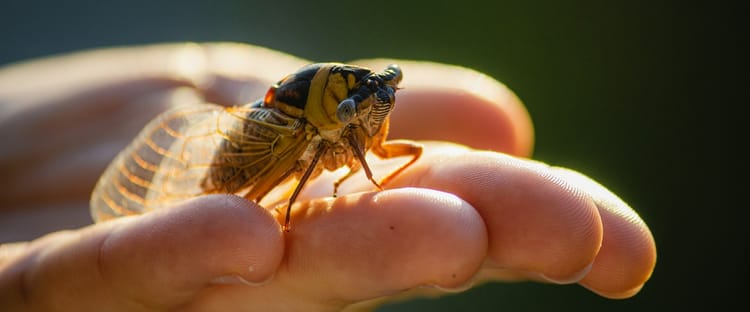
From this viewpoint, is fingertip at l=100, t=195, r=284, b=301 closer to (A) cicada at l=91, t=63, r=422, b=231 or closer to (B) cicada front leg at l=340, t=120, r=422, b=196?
(A) cicada at l=91, t=63, r=422, b=231

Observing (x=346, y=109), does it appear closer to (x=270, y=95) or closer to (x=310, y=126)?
(x=310, y=126)

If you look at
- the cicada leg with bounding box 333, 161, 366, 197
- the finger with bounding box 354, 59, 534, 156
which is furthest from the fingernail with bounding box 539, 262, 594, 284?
the finger with bounding box 354, 59, 534, 156

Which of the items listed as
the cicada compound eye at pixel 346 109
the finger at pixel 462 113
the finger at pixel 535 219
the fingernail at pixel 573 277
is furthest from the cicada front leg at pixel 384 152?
the finger at pixel 462 113

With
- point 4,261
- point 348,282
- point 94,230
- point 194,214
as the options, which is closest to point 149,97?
point 4,261

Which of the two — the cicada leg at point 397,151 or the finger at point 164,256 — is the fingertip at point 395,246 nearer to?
the finger at point 164,256

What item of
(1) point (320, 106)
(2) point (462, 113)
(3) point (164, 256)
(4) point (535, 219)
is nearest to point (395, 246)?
(4) point (535, 219)
